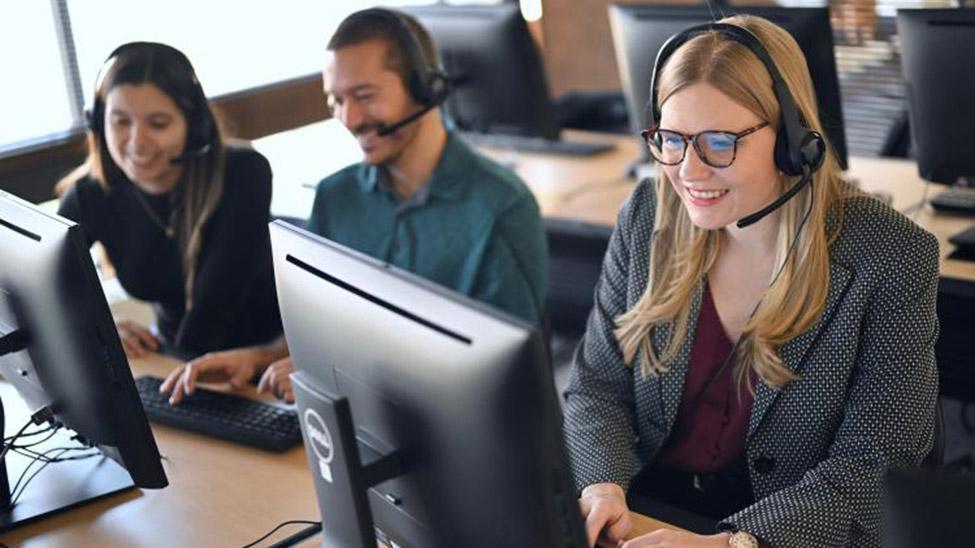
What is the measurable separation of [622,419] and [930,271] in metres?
0.48

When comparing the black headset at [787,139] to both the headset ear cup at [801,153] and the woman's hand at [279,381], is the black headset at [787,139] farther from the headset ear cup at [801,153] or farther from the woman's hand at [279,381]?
the woman's hand at [279,381]

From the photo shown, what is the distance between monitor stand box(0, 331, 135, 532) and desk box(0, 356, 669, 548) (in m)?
0.02

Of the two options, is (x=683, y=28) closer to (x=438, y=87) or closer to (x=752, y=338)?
(x=438, y=87)

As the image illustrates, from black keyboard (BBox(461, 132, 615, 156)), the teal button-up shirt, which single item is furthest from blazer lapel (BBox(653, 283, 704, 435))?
black keyboard (BBox(461, 132, 615, 156))

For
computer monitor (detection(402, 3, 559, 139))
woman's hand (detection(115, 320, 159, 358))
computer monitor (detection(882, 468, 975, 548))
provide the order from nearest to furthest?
computer monitor (detection(882, 468, 975, 548)) → woman's hand (detection(115, 320, 159, 358)) → computer monitor (detection(402, 3, 559, 139))

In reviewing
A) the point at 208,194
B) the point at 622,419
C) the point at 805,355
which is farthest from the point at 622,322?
the point at 208,194

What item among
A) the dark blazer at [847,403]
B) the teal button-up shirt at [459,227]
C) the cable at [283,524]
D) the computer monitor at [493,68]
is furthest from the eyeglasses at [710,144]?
the computer monitor at [493,68]

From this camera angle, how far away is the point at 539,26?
5.18m

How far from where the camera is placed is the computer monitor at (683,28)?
100.0 inches

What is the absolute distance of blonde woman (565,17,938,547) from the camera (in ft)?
5.28

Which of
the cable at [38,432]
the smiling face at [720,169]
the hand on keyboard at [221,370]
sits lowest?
the hand on keyboard at [221,370]

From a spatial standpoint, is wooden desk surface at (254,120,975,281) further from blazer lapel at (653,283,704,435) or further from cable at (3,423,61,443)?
cable at (3,423,61,443)

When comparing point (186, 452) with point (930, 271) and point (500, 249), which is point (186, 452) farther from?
point (930, 271)

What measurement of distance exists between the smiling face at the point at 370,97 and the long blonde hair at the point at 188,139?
235 mm
